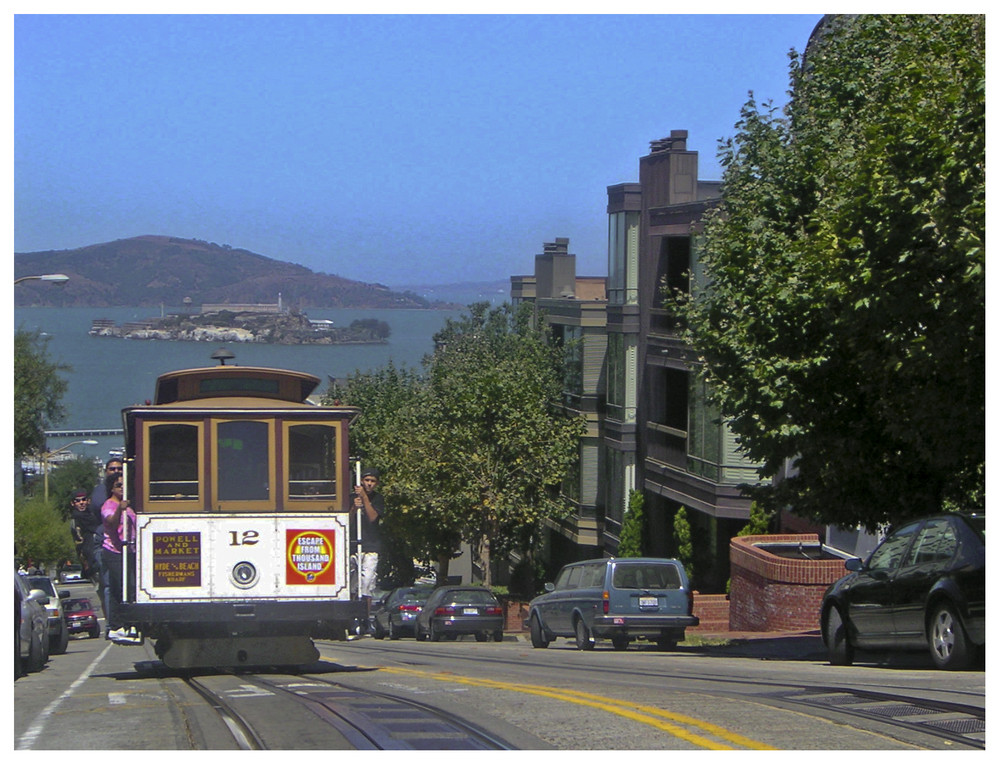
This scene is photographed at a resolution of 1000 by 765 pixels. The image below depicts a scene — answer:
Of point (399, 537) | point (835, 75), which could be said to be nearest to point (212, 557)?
point (835, 75)

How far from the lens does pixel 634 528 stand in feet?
124

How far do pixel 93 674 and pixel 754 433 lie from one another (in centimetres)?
905

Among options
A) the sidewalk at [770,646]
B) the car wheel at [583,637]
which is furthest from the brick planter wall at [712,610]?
the car wheel at [583,637]

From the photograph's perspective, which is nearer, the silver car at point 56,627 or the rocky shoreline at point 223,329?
the silver car at point 56,627

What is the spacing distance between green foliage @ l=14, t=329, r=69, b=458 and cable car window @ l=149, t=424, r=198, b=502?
39.0m

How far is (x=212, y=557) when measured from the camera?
576 inches

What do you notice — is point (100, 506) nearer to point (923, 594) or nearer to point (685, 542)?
point (923, 594)

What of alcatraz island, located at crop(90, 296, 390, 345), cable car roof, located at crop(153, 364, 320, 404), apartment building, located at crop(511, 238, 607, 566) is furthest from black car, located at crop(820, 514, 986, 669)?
alcatraz island, located at crop(90, 296, 390, 345)

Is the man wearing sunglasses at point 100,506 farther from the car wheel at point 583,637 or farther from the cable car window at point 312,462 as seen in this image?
the car wheel at point 583,637

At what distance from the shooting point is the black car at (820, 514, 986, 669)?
39.5 ft

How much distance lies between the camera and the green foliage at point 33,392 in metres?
52.4

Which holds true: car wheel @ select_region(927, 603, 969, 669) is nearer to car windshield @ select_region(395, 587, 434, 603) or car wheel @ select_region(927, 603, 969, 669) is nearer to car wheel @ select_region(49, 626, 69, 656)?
car wheel @ select_region(49, 626, 69, 656)

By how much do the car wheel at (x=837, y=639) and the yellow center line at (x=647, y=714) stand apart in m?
4.50

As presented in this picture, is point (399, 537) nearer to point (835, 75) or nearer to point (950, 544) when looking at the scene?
point (835, 75)
